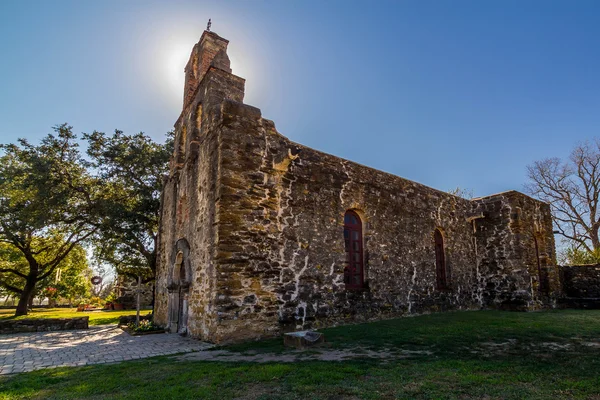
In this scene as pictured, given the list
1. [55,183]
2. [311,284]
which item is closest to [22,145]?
[55,183]

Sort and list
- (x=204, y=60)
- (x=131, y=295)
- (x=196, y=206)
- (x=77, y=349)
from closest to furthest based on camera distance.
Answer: (x=77, y=349)
(x=196, y=206)
(x=204, y=60)
(x=131, y=295)

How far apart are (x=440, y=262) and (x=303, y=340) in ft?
29.5

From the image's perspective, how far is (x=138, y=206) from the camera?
1675 cm

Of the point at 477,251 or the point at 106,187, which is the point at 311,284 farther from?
the point at 106,187

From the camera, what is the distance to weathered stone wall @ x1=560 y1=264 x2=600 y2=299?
15547mm

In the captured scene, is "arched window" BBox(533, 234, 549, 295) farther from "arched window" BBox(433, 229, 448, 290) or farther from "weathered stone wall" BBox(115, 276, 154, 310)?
"weathered stone wall" BBox(115, 276, 154, 310)

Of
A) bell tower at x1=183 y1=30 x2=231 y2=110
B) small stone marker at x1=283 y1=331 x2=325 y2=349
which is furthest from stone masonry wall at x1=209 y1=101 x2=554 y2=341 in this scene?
bell tower at x1=183 y1=30 x2=231 y2=110

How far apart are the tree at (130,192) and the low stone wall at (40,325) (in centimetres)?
495

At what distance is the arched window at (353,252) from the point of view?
1047 centimetres

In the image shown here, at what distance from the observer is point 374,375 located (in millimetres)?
4477

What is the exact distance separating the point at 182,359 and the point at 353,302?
5258 millimetres

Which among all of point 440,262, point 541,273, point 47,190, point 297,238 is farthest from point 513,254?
point 47,190

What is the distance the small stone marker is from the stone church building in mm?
1362

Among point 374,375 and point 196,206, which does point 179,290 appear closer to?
point 196,206
